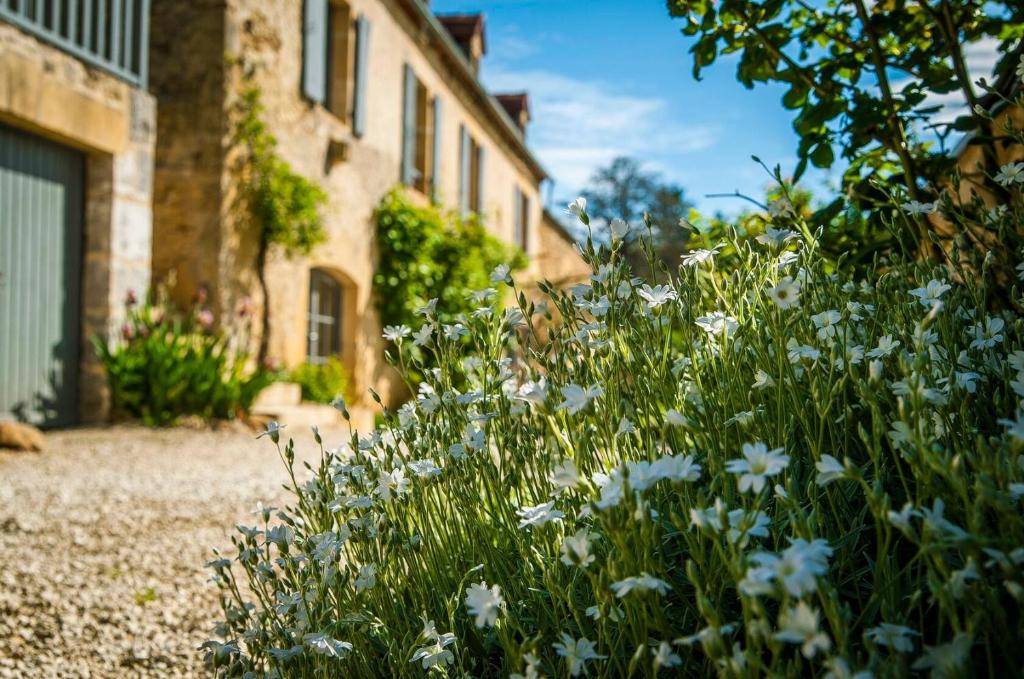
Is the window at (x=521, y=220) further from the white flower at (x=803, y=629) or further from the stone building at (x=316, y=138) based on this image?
the white flower at (x=803, y=629)

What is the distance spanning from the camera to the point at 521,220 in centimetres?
1838

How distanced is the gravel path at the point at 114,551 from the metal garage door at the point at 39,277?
87 cm

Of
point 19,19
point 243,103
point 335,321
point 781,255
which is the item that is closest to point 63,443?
point 19,19

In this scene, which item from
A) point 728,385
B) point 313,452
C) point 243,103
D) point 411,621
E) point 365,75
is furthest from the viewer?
point 365,75

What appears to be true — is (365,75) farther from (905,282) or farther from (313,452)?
(905,282)

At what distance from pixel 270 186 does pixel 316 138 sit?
132 cm

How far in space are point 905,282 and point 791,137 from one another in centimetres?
96

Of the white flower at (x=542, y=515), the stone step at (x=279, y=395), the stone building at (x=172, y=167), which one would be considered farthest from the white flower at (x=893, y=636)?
the stone step at (x=279, y=395)

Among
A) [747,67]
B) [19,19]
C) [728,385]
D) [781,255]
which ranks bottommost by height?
[728,385]

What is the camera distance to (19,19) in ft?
17.3

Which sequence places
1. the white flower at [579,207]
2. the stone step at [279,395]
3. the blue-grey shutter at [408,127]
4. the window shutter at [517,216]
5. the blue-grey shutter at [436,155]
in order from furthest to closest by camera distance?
the window shutter at [517,216] → the blue-grey shutter at [436,155] → the blue-grey shutter at [408,127] → the stone step at [279,395] → the white flower at [579,207]

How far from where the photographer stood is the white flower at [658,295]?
4.36 feet

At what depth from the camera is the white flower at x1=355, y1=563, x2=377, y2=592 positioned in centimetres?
142

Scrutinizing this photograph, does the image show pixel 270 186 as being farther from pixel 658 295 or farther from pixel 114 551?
pixel 658 295
